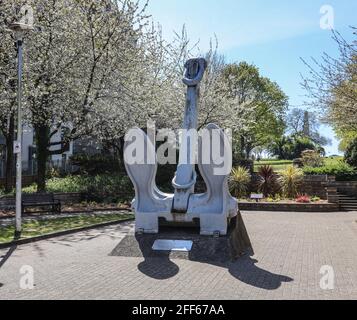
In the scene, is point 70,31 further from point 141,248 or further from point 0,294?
point 0,294

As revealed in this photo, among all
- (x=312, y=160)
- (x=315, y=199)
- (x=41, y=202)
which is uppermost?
(x=312, y=160)

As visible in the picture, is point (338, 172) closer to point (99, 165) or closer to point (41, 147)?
point (99, 165)

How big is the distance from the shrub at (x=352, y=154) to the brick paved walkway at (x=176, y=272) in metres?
17.7

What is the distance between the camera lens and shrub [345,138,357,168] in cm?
2842

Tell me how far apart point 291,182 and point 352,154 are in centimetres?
808

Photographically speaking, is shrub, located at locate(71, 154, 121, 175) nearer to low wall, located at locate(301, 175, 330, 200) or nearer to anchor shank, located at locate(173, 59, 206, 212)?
low wall, located at locate(301, 175, 330, 200)

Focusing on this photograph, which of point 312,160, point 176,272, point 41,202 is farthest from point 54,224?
point 312,160

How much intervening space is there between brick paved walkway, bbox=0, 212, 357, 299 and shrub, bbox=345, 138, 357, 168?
17744mm

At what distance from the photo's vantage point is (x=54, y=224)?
524 inches

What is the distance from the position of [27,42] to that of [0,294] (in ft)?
43.2

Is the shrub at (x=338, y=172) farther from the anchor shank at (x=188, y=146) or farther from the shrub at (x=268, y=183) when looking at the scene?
the anchor shank at (x=188, y=146)

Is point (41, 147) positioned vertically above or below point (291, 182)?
above

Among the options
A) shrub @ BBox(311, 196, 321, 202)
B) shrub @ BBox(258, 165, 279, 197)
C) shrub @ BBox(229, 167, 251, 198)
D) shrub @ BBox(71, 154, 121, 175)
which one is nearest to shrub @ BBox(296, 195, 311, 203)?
shrub @ BBox(311, 196, 321, 202)
